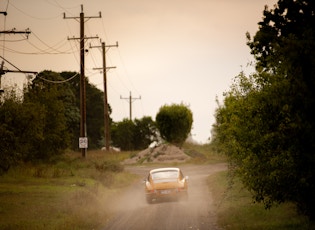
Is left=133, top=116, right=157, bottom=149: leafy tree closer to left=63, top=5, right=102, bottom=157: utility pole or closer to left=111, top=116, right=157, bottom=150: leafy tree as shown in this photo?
left=111, top=116, right=157, bottom=150: leafy tree

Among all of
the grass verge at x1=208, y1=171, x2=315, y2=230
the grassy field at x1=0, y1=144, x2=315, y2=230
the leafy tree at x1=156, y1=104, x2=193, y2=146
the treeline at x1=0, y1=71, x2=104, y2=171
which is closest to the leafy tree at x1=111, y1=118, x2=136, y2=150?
the treeline at x1=0, y1=71, x2=104, y2=171

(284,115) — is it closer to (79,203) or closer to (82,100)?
(79,203)

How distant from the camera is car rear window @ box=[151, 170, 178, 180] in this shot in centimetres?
2252

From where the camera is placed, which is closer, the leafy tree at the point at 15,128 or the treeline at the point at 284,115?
the treeline at the point at 284,115

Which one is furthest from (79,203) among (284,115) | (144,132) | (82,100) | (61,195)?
(144,132)

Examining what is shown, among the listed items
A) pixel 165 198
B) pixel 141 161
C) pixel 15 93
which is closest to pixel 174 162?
pixel 141 161

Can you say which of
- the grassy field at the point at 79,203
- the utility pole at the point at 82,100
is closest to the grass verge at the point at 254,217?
the grassy field at the point at 79,203

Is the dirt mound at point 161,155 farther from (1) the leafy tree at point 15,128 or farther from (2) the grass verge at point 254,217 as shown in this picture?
(2) the grass verge at point 254,217

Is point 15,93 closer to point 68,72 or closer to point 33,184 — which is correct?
point 33,184

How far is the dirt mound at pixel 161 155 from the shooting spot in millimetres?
54841

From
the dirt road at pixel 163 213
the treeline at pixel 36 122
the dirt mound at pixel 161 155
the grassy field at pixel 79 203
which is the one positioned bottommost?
the dirt road at pixel 163 213

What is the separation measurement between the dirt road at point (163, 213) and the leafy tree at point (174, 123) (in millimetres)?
34338

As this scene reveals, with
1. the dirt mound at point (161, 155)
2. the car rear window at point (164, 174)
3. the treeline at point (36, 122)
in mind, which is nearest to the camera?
the car rear window at point (164, 174)

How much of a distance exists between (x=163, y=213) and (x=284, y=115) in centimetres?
838
